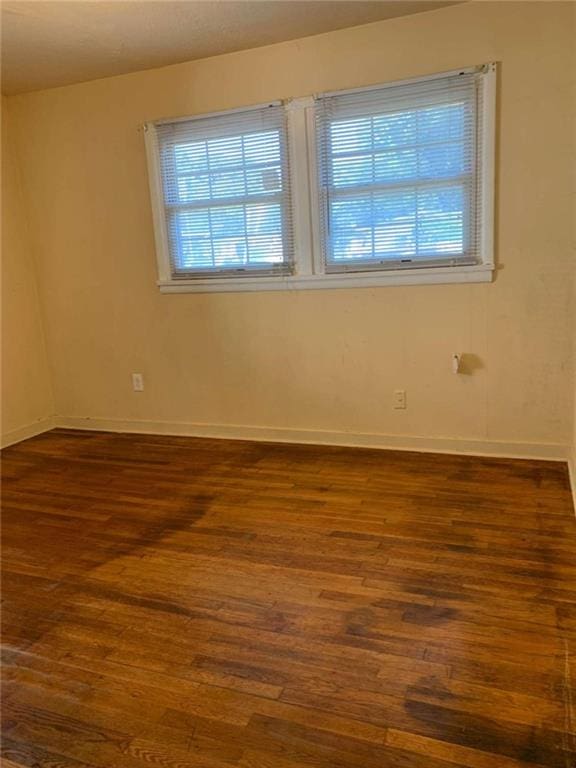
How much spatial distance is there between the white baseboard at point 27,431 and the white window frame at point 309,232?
1543mm

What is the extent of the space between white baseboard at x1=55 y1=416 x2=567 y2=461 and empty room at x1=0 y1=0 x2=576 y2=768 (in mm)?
21

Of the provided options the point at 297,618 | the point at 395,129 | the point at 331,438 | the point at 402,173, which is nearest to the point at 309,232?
the point at 402,173

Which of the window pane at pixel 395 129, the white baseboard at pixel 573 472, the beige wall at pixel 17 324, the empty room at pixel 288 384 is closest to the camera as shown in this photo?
the empty room at pixel 288 384

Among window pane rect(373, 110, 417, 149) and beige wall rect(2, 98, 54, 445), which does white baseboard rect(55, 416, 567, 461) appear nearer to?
beige wall rect(2, 98, 54, 445)

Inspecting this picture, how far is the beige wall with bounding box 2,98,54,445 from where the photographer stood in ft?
13.4

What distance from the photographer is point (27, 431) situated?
14.1 ft

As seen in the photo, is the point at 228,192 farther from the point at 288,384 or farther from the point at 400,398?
the point at 400,398

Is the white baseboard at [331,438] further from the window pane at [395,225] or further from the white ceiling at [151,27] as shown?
the white ceiling at [151,27]

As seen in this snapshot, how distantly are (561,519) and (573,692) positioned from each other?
3.56 ft

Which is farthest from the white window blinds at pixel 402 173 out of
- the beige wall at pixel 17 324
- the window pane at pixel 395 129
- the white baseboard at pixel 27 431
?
the white baseboard at pixel 27 431

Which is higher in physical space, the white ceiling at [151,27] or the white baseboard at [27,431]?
the white ceiling at [151,27]

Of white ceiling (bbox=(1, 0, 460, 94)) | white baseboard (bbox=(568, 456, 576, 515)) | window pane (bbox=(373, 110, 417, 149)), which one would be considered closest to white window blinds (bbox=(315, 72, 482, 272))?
window pane (bbox=(373, 110, 417, 149))

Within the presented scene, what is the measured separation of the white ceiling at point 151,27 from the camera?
2.70 meters

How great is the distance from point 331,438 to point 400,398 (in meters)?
0.54
